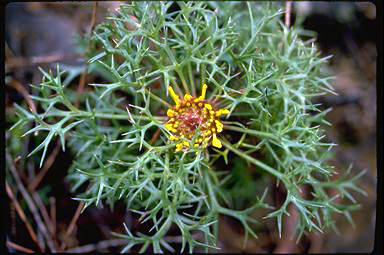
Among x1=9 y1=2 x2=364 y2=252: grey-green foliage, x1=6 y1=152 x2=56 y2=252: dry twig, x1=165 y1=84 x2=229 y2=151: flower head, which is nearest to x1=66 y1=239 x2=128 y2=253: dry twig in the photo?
x1=6 y1=152 x2=56 y2=252: dry twig

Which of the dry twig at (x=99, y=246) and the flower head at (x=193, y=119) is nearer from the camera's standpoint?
the flower head at (x=193, y=119)

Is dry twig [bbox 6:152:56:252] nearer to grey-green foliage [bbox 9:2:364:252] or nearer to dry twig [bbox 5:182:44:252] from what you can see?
dry twig [bbox 5:182:44:252]

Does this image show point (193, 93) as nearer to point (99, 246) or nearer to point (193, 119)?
point (193, 119)

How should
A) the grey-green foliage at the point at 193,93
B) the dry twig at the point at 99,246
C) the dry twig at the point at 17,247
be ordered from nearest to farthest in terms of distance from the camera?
1. the grey-green foliage at the point at 193,93
2. the dry twig at the point at 17,247
3. the dry twig at the point at 99,246

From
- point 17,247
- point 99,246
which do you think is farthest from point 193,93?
point 17,247

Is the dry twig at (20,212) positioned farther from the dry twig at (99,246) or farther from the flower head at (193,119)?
the flower head at (193,119)

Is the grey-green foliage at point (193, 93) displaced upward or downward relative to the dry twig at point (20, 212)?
upward

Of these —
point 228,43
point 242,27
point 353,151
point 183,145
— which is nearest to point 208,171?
point 183,145

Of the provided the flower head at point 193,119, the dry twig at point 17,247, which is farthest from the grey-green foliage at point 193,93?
the dry twig at point 17,247
